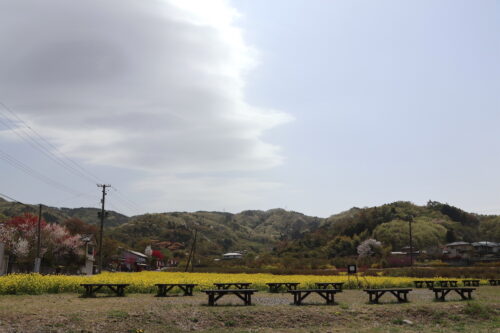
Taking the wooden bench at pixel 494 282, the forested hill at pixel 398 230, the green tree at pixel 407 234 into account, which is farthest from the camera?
the green tree at pixel 407 234

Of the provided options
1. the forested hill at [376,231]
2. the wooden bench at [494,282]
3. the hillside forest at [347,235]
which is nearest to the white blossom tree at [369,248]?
the hillside forest at [347,235]

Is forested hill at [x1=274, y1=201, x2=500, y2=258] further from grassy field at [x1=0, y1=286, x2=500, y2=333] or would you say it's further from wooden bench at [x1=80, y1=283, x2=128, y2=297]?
grassy field at [x1=0, y1=286, x2=500, y2=333]

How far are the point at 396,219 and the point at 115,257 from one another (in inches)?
3166

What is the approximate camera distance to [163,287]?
79.6ft

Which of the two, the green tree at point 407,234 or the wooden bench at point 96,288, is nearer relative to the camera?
the wooden bench at point 96,288

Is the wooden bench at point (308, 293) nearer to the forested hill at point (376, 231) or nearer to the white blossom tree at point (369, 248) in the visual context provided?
the white blossom tree at point (369, 248)

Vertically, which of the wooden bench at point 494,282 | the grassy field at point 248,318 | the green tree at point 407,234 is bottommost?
the wooden bench at point 494,282

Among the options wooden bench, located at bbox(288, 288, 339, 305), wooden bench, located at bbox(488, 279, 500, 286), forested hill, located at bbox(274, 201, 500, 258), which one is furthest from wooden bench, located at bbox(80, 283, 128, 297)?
forested hill, located at bbox(274, 201, 500, 258)

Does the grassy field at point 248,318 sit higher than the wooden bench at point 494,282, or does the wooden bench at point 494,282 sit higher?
the grassy field at point 248,318

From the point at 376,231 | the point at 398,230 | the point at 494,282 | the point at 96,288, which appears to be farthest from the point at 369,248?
the point at 96,288

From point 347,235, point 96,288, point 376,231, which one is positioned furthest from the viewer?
point 347,235

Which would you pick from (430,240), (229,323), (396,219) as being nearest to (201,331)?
(229,323)

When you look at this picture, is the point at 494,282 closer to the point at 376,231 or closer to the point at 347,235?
the point at 376,231

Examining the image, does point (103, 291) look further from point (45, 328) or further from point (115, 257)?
point (115, 257)
